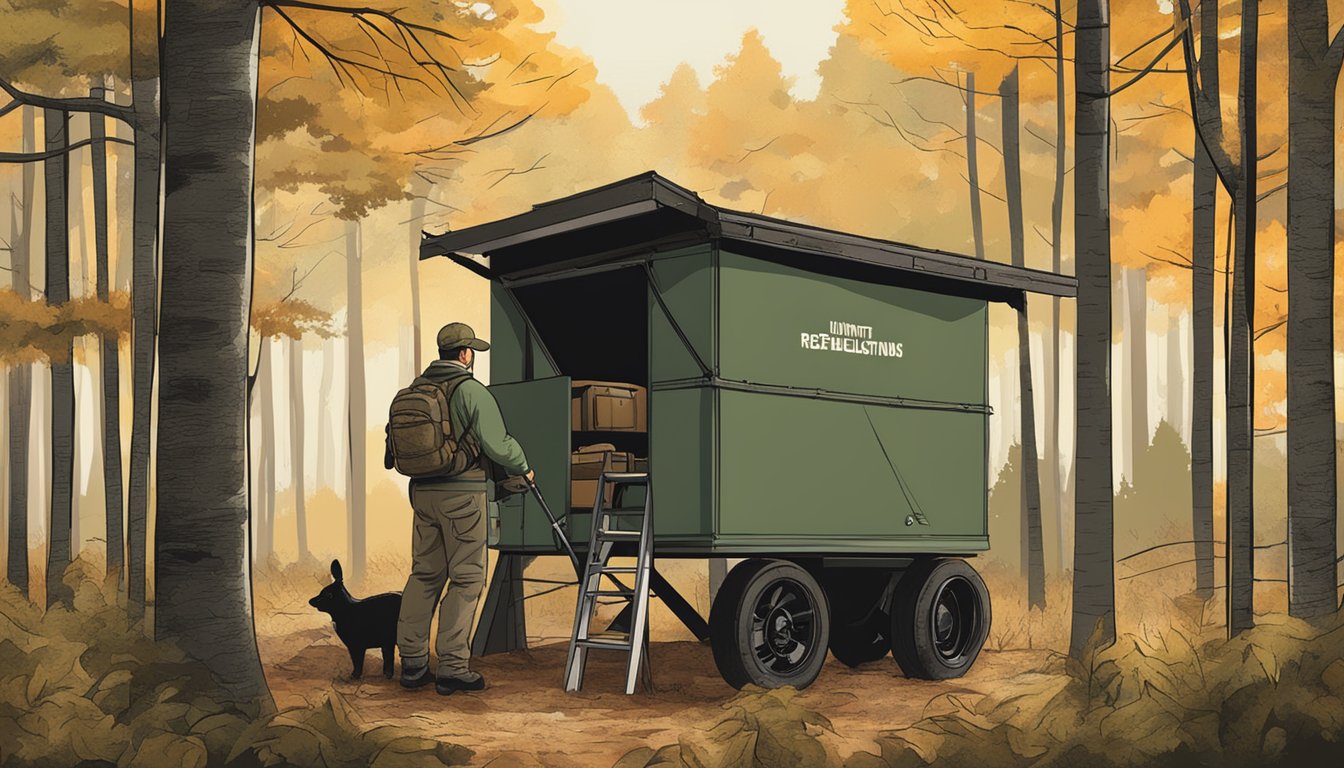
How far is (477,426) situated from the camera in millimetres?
9398

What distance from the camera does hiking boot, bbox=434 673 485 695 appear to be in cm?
936

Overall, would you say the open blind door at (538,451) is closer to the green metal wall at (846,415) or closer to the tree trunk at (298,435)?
the green metal wall at (846,415)

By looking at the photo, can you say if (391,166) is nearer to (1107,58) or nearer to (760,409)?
(760,409)

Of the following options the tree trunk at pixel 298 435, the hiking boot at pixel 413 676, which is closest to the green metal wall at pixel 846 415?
the hiking boot at pixel 413 676

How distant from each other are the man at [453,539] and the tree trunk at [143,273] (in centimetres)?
437

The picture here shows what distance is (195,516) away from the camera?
299 inches

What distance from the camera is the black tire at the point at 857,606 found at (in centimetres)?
1120

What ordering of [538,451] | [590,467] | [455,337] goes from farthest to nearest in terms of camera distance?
[590,467], [538,451], [455,337]

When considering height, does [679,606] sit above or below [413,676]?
above

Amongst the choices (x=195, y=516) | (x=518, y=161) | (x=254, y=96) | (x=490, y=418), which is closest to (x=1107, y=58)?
(x=490, y=418)

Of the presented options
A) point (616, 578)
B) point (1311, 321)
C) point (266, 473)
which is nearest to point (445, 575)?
point (616, 578)

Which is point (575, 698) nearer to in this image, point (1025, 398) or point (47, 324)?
point (47, 324)

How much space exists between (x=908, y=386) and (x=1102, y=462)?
1926mm

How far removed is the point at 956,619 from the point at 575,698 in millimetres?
3519
